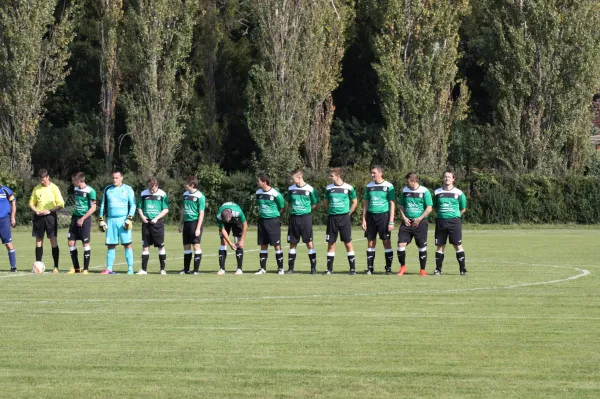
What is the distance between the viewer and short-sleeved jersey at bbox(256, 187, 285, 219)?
68.8 feet

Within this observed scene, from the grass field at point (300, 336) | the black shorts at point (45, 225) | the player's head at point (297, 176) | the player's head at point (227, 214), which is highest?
the player's head at point (297, 176)

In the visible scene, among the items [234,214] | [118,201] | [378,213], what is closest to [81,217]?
[118,201]

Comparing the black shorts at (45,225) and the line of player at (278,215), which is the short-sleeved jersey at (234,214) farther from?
the black shorts at (45,225)

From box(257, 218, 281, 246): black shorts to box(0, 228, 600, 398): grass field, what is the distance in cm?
128

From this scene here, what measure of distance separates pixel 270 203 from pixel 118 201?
293 cm

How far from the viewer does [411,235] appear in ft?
66.9

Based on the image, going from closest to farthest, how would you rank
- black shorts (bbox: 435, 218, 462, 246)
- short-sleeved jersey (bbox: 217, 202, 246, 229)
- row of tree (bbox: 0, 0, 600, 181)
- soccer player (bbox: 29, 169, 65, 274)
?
black shorts (bbox: 435, 218, 462, 246) → short-sleeved jersey (bbox: 217, 202, 246, 229) → soccer player (bbox: 29, 169, 65, 274) → row of tree (bbox: 0, 0, 600, 181)

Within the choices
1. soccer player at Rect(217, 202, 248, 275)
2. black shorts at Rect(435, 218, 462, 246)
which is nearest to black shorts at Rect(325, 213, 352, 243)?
soccer player at Rect(217, 202, 248, 275)

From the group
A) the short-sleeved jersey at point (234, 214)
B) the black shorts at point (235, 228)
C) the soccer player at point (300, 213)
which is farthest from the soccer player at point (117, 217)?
the soccer player at point (300, 213)

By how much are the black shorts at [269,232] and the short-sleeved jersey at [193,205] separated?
125 centimetres

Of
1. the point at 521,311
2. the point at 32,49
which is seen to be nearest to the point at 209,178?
the point at 32,49

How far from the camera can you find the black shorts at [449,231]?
787 inches

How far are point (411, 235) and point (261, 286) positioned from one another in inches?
162

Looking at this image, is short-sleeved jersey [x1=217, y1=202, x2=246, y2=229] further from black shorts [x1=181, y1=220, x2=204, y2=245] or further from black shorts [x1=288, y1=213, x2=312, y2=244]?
black shorts [x1=288, y1=213, x2=312, y2=244]
